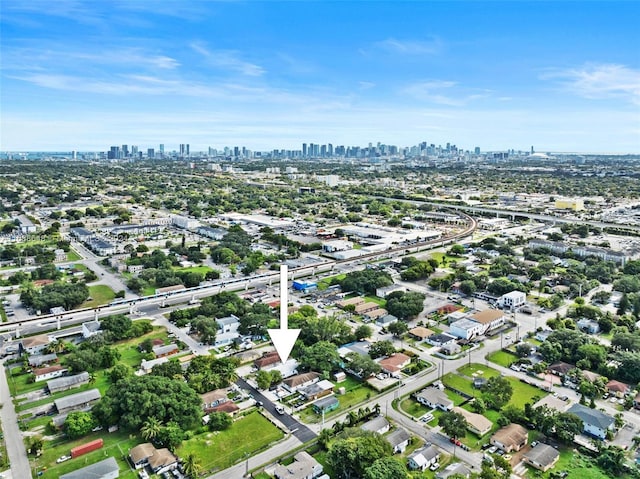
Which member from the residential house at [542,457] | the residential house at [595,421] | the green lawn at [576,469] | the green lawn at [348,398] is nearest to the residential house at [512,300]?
the residential house at [595,421]

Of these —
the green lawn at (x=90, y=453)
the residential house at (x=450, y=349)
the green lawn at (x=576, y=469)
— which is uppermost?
the residential house at (x=450, y=349)

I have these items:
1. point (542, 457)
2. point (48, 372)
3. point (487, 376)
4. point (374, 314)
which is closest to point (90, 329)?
point (48, 372)

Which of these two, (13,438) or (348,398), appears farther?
(348,398)

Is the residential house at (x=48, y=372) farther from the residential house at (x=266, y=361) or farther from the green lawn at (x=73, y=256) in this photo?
the green lawn at (x=73, y=256)

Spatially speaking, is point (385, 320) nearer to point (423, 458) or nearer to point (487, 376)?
point (487, 376)

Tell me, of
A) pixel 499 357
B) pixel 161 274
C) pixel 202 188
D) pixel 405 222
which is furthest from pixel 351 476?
pixel 202 188

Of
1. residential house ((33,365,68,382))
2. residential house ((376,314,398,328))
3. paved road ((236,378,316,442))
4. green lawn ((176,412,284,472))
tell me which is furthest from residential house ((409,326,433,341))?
residential house ((33,365,68,382))
